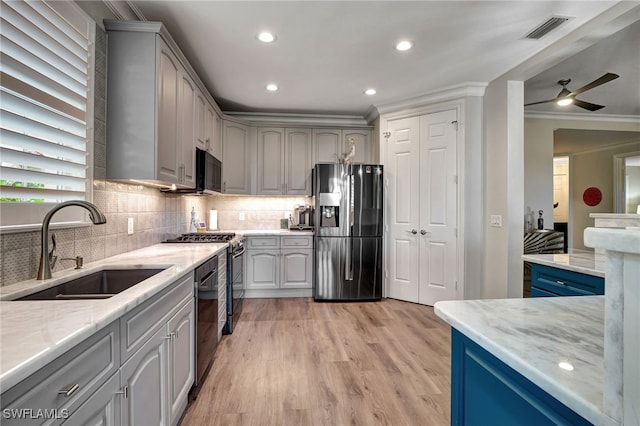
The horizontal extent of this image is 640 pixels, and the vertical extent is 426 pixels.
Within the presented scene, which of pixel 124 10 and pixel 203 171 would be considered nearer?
pixel 124 10

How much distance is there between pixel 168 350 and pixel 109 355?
21.3 inches

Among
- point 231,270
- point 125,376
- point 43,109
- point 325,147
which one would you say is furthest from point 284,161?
point 125,376

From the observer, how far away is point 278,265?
3.97m

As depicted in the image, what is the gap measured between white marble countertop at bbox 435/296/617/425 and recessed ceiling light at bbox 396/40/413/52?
2226 millimetres

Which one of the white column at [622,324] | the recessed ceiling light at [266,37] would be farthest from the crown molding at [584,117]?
the white column at [622,324]

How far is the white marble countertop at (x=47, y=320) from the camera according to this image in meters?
0.65

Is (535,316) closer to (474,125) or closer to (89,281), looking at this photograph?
(89,281)

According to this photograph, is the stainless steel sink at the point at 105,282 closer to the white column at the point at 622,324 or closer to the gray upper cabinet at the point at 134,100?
the gray upper cabinet at the point at 134,100

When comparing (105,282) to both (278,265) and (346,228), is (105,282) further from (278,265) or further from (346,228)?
(346,228)

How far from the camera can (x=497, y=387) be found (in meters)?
0.82

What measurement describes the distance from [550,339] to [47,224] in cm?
189

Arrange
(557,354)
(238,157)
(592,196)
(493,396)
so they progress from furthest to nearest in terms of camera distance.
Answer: (592,196) < (238,157) < (493,396) < (557,354)

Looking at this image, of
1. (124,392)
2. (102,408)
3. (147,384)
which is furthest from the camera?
(147,384)

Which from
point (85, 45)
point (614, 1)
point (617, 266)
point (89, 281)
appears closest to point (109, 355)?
point (89, 281)
